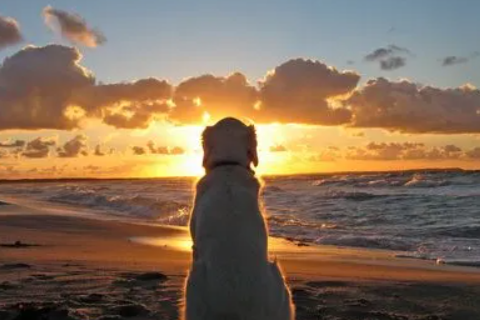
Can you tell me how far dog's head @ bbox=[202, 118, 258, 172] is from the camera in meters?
4.21

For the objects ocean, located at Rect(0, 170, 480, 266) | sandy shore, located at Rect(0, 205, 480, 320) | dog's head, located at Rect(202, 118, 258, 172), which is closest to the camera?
dog's head, located at Rect(202, 118, 258, 172)

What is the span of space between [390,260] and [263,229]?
34.0 ft

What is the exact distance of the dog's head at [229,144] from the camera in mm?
4215

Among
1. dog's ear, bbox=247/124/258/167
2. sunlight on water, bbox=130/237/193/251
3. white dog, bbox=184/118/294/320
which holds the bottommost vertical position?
sunlight on water, bbox=130/237/193/251

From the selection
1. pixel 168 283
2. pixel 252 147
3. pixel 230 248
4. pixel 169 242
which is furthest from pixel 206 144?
pixel 169 242

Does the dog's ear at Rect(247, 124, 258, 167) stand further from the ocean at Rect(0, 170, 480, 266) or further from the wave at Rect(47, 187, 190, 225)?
the wave at Rect(47, 187, 190, 225)

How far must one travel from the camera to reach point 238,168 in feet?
13.6

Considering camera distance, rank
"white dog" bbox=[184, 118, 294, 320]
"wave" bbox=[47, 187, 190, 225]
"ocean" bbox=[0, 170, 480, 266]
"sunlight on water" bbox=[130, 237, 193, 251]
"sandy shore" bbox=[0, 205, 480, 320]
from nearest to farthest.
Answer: "white dog" bbox=[184, 118, 294, 320] → "sandy shore" bbox=[0, 205, 480, 320] → "sunlight on water" bbox=[130, 237, 193, 251] → "ocean" bbox=[0, 170, 480, 266] → "wave" bbox=[47, 187, 190, 225]

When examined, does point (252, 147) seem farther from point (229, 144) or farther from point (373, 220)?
point (373, 220)

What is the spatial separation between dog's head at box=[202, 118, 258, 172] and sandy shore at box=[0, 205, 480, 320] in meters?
3.00

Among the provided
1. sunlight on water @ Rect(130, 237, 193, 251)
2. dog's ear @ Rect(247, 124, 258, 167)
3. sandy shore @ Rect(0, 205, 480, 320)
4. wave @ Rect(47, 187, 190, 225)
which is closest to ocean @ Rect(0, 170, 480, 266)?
wave @ Rect(47, 187, 190, 225)

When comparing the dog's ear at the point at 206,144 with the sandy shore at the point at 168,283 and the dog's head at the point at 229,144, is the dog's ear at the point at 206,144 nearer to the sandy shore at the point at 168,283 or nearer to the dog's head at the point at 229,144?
the dog's head at the point at 229,144

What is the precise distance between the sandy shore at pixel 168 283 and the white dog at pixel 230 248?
3.06 m

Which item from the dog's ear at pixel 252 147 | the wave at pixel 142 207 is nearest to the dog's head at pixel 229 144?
the dog's ear at pixel 252 147
